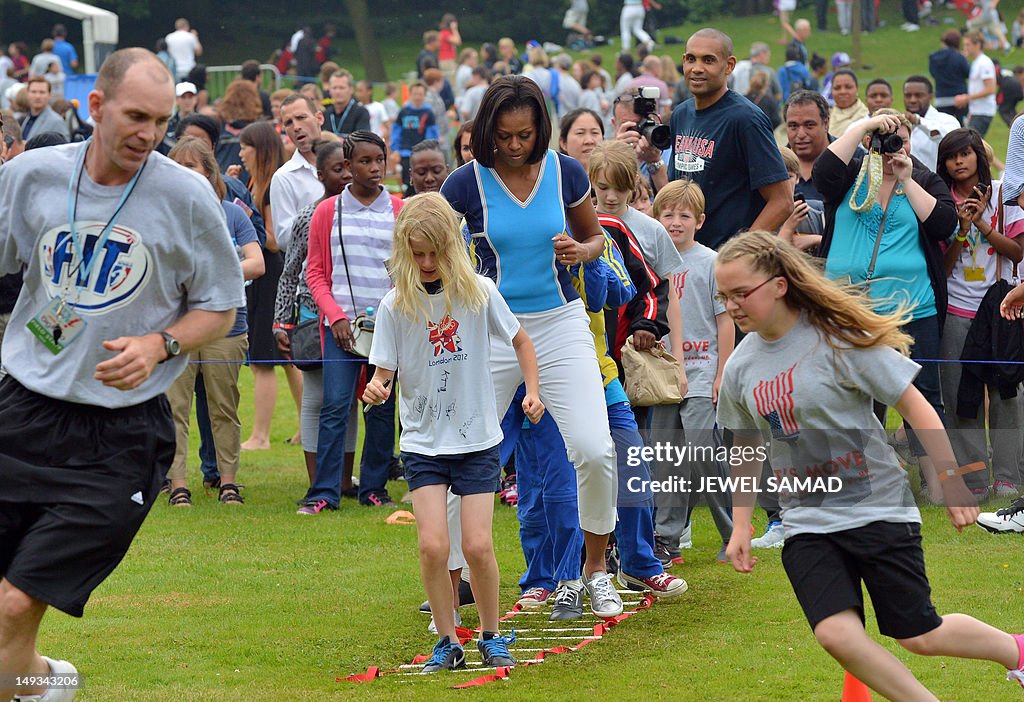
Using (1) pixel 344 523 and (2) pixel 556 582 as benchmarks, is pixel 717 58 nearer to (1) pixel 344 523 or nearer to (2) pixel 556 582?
(2) pixel 556 582

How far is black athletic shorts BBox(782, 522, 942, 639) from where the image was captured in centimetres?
471

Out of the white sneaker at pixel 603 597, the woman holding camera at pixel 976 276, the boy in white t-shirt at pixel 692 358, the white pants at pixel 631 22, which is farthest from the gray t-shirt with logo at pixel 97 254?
the white pants at pixel 631 22

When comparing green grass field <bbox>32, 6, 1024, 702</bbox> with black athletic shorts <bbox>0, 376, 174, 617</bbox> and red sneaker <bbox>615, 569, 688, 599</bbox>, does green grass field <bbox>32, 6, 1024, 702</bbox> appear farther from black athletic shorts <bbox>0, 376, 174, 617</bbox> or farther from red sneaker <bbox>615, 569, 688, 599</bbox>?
black athletic shorts <bbox>0, 376, 174, 617</bbox>

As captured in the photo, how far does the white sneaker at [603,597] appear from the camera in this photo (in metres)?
6.71

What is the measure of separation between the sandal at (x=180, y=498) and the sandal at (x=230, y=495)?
8.9 inches

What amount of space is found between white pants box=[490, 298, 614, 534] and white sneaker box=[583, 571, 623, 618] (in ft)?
1.52

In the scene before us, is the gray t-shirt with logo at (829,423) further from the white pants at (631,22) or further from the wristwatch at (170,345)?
the white pants at (631,22)

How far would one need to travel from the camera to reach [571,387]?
6398mm

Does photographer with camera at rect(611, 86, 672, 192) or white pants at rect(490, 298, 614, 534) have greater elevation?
photographer with camera at rect(611, 86, 672, 192)

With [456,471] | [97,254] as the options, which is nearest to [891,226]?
[456,471]

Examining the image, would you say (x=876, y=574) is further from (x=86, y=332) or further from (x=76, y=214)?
(x=76, y=214)

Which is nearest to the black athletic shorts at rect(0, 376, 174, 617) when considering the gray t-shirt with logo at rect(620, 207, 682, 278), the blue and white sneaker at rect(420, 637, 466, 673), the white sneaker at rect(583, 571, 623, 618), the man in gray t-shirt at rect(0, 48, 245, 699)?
the man in gray t-shirt at rect(0, 48, 245, 699)

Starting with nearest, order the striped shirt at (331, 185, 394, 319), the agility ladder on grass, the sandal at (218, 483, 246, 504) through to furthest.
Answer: the agility ladder on grass
the striped shirt at (331, 185, 394, 319)
the sandal at (218, 483, 246, 504)

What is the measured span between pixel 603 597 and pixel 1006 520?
296 cm
